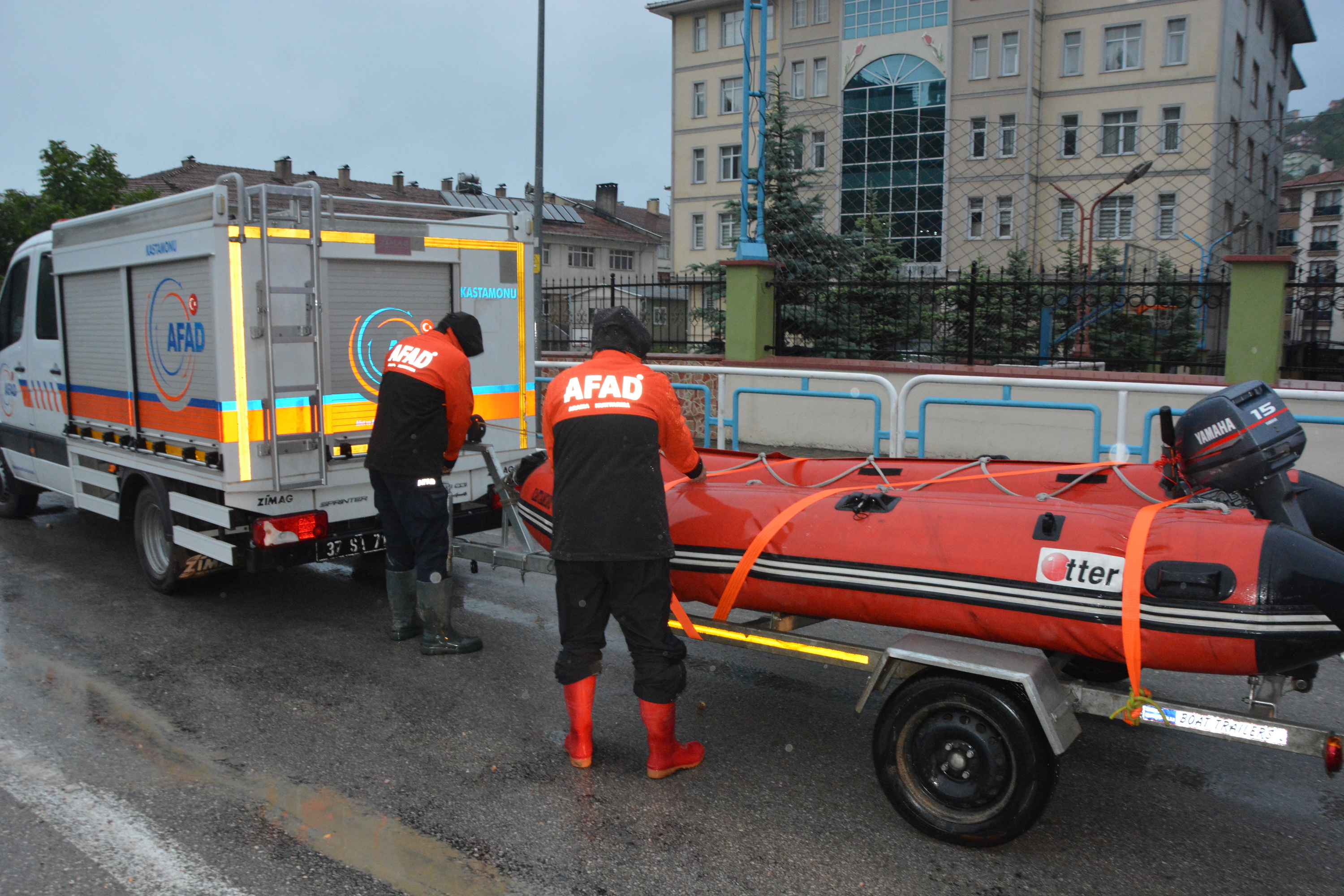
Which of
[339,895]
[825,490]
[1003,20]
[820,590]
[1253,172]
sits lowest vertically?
[339,895]

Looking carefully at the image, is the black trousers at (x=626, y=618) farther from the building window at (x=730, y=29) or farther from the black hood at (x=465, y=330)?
the building window at (x=730, y=29)

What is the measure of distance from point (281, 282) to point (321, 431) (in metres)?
0.90

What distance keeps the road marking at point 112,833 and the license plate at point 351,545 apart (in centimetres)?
204

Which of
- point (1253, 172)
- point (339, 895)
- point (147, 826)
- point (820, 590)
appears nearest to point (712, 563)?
point (820, 590)

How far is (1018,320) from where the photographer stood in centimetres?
1114

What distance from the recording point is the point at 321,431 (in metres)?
5.91

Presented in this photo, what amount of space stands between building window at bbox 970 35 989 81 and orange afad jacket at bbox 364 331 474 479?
36830 millimetres

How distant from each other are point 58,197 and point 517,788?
628 inches

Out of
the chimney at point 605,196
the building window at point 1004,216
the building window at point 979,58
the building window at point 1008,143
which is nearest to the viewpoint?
the building window at point 1008,143

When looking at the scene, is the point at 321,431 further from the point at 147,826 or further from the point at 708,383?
the point at 708,383

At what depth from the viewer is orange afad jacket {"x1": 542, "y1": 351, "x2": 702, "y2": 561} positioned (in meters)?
3.94

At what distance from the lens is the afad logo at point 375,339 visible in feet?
20.2

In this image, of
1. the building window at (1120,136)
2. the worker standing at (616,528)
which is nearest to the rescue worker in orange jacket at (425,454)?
the worker standing at (616,528)

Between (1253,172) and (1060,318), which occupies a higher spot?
(1253,172)
